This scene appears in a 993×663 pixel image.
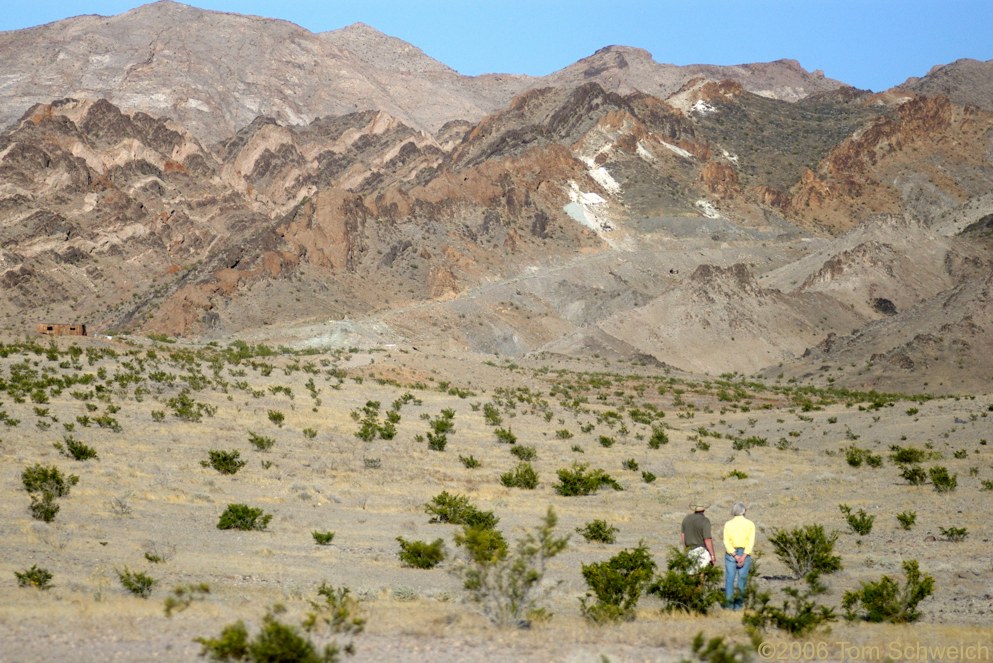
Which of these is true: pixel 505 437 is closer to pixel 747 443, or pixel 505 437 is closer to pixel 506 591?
pixel 747 443

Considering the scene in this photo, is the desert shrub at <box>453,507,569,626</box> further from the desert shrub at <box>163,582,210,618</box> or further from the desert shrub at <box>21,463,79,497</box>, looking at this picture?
the desert shrub at <box>21,463,79,497</box>

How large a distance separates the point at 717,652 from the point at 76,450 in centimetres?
1872

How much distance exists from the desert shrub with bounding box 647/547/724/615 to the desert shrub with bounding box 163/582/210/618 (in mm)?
5338

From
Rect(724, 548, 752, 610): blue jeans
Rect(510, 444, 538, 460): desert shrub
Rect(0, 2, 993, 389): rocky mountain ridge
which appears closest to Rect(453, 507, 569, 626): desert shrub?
Rect(724, 548, 752, 610): blue jeans

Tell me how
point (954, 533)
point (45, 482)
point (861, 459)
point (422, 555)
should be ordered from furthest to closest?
point (861, 459), point (45, 482), point (954, 533), point (422, 555)

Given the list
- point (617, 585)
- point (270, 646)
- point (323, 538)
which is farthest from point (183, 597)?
point (323, 538)

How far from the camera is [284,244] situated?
9012cm

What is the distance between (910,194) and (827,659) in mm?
129048

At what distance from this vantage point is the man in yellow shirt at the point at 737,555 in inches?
513

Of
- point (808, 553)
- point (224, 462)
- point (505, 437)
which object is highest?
point (505, 437)

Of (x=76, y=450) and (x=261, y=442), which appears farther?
(x=261, y=442)

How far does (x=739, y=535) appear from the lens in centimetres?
1305

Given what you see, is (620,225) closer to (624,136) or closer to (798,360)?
(624,136)

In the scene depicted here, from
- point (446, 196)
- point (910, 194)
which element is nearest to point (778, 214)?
point (910, 194)
